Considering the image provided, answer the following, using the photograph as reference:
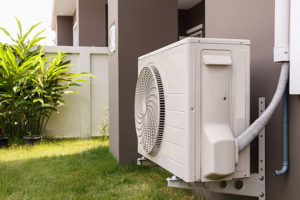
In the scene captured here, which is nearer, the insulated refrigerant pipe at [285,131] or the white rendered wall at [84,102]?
the insulated refrigerant pipe at [285,131]

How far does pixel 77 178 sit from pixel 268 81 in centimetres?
179

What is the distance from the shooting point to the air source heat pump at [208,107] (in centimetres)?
126

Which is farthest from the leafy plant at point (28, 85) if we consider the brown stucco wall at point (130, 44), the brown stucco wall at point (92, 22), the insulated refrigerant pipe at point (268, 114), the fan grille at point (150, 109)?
the insulated refrigerant pipe at point (268, 114)

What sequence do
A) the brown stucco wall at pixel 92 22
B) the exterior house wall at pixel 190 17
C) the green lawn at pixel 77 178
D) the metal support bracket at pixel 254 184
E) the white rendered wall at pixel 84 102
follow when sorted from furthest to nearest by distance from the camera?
the exterior house wall at pixel 190 17
the brown stucco wall at pixel 92 22
the white rendered wall at pixel 84 102
the green lawn at pixel 77 178
the metal support bracket at pixel 254 184

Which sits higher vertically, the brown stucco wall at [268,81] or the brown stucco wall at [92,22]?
the brown stucco wall at [92,22]

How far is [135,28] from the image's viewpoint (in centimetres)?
321

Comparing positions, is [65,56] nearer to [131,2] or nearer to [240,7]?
[131,2]

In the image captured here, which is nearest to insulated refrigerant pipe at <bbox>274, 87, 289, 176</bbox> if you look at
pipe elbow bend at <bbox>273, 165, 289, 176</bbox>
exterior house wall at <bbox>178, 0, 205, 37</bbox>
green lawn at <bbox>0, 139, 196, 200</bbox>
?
pipe elbow bend at <bbox>273, 165, 289, 176</bbox>

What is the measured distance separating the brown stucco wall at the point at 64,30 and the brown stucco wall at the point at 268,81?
9.32 m

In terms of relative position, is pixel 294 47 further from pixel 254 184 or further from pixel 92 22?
pixel 92 22

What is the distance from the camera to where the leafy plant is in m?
4.29

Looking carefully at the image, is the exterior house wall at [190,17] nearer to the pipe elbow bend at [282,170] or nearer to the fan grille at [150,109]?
the fan grille at [150,109]

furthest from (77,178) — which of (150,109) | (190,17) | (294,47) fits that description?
(190,17)

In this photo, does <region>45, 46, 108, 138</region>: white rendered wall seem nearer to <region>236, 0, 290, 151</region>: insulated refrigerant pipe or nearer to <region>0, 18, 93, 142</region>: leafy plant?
<region>0, 18, 93, 142</region>: leafy plant
